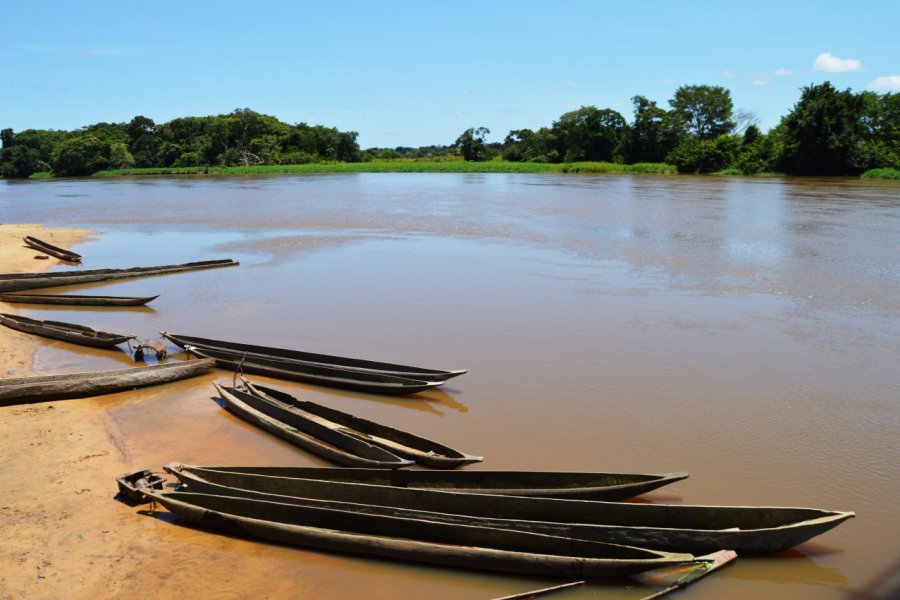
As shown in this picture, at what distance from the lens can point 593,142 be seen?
73.1m

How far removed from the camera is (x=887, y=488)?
5.59m

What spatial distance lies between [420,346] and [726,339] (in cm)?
462

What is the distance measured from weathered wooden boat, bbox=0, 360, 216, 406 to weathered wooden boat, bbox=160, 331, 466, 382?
579 mm

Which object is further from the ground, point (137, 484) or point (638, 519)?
point (638, 519)

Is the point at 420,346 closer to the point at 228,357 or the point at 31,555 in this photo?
the point at 228,357

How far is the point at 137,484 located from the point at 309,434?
157 centimetres

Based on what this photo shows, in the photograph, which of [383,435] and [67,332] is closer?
[383,435]

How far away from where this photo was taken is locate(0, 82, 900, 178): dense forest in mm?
47406

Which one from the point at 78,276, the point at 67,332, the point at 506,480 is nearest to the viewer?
the point at 506,480

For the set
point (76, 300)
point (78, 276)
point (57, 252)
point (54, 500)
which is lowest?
point (54, 500)

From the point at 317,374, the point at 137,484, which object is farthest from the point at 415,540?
the point at 317,374

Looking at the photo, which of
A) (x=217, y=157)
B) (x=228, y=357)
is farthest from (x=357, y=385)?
(x=217, y=157)

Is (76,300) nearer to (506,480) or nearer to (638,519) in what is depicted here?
(506,480)

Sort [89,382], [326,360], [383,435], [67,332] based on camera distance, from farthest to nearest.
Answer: [67,332]
[326,360]
[89,382]
[383,435]
